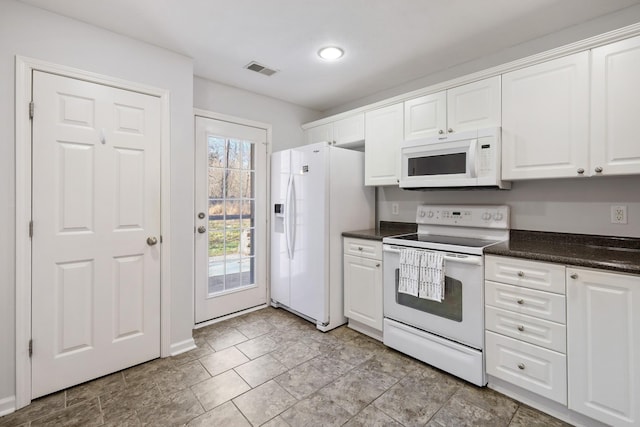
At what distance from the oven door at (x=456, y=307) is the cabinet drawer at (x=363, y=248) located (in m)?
0.21

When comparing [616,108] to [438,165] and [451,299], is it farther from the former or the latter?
[451,299]

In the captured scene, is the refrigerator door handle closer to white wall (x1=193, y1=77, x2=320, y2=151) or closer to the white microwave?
white wall (x1=193, y1=77, x2=320, y2=151)

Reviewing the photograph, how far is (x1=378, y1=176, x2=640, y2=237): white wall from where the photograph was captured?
1.93 meters

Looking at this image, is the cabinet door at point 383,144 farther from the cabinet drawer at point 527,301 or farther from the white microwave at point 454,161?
the cabinet drawer at point 527,301

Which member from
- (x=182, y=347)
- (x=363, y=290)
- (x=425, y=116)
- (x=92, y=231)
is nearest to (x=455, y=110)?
(x=425, y=116)

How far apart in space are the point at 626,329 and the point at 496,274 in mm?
610

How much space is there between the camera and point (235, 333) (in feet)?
9.12

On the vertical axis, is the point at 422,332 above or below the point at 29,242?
below

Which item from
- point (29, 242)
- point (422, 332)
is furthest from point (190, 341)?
point (422, 332)

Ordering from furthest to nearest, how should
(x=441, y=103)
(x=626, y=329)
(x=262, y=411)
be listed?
(x=441, y=103) → (x=262, y=411) → (x=626, y=329)

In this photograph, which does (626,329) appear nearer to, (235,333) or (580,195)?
(580,195)

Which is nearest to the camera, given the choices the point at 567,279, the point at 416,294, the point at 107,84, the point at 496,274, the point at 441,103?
the point at 567,279

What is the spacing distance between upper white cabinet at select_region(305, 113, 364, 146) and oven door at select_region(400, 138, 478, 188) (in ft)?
2.14

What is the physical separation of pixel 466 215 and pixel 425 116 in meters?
0.93
